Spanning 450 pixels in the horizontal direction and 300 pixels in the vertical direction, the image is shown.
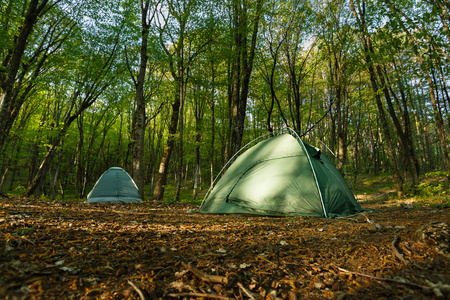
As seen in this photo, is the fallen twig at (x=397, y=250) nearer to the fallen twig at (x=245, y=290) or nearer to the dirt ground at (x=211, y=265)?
the dirt ground at (x=211, y=265)

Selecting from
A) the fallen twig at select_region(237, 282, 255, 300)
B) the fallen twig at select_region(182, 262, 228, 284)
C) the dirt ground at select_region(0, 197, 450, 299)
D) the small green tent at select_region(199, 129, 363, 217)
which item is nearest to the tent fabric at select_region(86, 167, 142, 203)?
the small green tent at select_region(199, 129, 363, 217)

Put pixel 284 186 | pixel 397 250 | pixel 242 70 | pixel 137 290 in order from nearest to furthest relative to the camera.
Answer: pixel 137 290 → pixel 397 250 → pixel 284 186 → pixel 242 70

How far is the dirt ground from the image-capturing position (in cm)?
185

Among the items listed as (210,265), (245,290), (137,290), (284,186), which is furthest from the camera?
(284,186)

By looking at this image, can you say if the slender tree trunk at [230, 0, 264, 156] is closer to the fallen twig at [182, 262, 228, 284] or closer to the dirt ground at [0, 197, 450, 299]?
the dirt ground at [0, 197, 450, 299]

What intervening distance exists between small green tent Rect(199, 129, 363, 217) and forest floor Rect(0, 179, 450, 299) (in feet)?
7.27

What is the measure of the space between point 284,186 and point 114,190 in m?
8.43

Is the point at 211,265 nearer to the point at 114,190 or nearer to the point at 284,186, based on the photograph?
the point at 284,186

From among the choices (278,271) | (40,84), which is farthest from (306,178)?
(40,84)

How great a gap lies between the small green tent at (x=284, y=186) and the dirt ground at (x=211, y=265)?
87.1 inches

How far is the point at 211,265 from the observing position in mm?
2418

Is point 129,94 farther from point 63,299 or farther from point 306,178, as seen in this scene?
point 63,299

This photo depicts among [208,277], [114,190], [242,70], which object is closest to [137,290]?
[208,277]

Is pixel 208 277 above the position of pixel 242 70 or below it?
below
